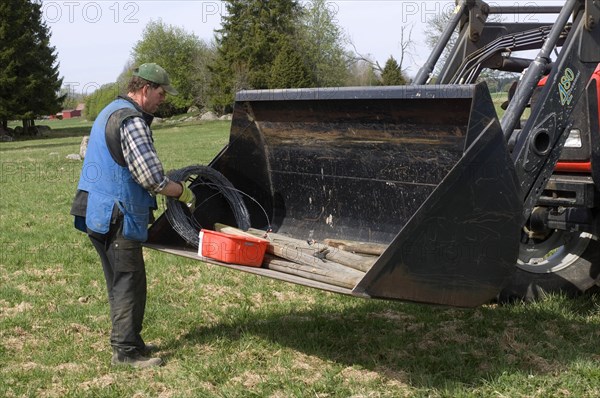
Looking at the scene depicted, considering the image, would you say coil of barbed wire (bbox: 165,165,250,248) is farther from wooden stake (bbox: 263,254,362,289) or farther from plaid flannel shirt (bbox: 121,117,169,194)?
wooden stake (bbox: 263,254,362,289)

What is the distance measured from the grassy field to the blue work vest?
36.2 inches

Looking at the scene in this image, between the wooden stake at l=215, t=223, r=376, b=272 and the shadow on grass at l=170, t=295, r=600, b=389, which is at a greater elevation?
the wooden stake at l=215, t=223, r=376, b=272

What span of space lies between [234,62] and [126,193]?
49218 millimetres

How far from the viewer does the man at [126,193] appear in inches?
177

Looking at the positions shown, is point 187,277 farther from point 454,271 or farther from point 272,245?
point 454,271

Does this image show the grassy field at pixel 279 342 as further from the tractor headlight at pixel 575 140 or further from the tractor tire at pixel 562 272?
the tractor headlight at pixel 575 140

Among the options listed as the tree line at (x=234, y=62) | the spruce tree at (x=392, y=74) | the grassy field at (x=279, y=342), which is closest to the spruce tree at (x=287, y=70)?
the tree line at (x=234, y=62)

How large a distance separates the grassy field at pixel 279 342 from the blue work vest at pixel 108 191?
3.02 feet

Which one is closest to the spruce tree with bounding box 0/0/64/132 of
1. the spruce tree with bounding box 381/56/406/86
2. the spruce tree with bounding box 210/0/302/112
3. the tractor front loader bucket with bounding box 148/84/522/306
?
the spruce tree with bounding box 210/0/302/112

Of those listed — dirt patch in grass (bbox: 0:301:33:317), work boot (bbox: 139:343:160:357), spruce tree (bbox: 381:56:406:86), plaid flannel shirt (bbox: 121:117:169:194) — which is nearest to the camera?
plaid flannel shirt (bbox: 121:117:169:194)

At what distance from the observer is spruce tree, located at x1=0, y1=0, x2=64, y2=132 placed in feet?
131

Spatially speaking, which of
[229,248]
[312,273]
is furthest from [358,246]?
[229,248]

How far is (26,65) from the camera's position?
136ft

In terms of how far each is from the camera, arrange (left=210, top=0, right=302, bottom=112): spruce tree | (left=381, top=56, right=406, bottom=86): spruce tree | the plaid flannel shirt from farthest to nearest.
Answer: (left=210, top=0, right=302, bottom=112): spruce tree → (left=381, top=56, right=406, bottom=86): spruce tree → the plaid flannel shirt
